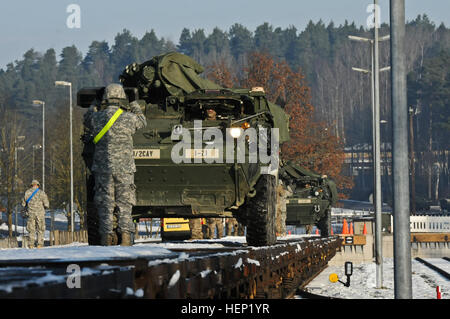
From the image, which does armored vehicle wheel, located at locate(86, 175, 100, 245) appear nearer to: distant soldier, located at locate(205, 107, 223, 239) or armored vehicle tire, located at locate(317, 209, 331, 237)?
distant soldier, located at locate(205, 107, 223, 239)

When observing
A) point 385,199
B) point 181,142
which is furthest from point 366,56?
point 181,142

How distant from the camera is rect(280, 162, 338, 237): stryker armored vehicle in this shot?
30.8 metres

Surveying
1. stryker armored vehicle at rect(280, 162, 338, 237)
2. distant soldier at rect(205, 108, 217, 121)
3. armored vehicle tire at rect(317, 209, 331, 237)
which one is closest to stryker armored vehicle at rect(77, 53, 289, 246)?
distant soldier at rect(205, 108, 217, 121)

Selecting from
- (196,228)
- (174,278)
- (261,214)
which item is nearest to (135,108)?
(261,214)

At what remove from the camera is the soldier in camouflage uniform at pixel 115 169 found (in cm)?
1109

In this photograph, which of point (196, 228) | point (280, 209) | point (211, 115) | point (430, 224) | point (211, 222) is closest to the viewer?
point (211, 115)

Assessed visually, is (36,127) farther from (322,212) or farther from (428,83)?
(322,212)

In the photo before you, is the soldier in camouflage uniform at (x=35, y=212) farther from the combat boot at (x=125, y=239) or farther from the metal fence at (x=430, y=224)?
the metal fence at (x=430, y=224)

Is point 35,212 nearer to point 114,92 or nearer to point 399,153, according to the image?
A: point 114,92

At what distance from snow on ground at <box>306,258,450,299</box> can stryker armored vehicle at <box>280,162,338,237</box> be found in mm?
2021

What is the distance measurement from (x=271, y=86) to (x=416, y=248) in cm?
1239

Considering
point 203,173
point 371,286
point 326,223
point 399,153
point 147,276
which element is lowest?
point 371,286

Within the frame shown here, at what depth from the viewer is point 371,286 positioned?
25.4m

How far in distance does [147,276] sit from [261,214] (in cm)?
834
